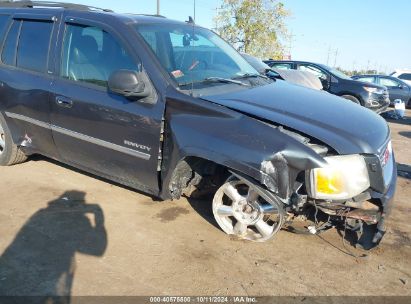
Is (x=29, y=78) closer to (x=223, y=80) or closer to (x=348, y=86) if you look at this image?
(x=223, y=80)

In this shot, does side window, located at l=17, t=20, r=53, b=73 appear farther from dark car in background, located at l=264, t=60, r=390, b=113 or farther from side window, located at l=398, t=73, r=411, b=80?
side window, located at l=398, t=73, r=411, b=80

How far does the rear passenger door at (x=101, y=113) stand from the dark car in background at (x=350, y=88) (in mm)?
9456

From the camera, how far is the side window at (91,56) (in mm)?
3734

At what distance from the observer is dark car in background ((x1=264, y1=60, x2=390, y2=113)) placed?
11.8 meters

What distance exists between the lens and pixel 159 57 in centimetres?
366

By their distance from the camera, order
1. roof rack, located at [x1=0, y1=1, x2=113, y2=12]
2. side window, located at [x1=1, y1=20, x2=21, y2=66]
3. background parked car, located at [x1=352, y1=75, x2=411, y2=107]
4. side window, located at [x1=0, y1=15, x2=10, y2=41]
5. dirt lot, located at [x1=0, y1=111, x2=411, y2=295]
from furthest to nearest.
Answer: background parked car, located at [x1=352, y1=75, x2=411, y2=107] → side window, located at [x1=0, y1=15, x2=10, y2=41] → side window, located at [x1=1, y1=20, x2=21, y2=66] → roof rack, located at [x1=0, y1=1, x2=113, y2=12] → dirt lot, located at [x1=0, y1=111, x2=411, y2=295]

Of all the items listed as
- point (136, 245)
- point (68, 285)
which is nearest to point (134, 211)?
point (136, 245)

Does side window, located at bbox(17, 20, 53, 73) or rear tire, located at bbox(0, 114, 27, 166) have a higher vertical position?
side window, located at bbox(17, 20, 53, 73)

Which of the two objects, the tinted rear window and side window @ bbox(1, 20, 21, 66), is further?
the tinted rear window

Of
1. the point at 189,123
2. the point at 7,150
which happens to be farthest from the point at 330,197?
the point at 7,150

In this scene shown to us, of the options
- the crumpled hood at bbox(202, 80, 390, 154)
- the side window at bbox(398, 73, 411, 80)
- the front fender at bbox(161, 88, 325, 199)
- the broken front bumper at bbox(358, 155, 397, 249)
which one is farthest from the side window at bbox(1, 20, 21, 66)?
the side window at bbox(398, 73, 411, 80)

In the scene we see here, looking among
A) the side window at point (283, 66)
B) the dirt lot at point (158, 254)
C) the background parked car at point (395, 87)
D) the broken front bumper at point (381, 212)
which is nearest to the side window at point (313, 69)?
the side window at point (283, 66)

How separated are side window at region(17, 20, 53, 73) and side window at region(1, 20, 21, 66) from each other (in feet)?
0.27

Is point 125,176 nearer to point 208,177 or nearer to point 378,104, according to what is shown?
point 208,177
